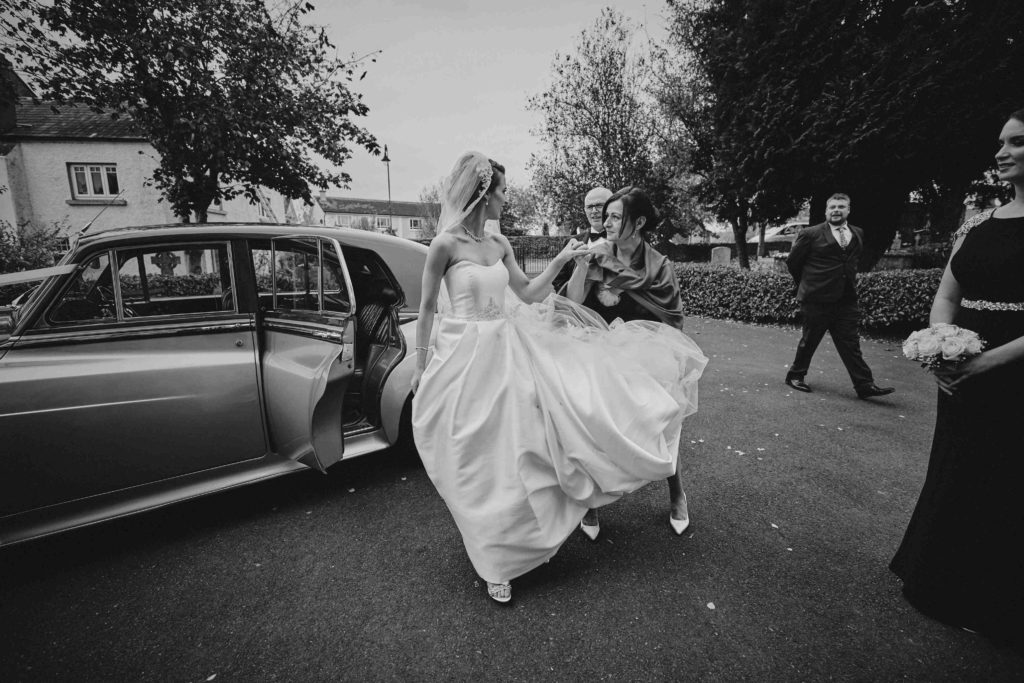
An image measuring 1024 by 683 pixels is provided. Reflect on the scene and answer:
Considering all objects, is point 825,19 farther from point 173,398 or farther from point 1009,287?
point 173,398

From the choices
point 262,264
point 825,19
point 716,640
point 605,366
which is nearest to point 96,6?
point 262,264

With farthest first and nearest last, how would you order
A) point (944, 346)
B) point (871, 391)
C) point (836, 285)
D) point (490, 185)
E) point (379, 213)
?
point (379, 213)
point (836, 285)
point (871, 391)
point (490, 185)
point (944, 346)

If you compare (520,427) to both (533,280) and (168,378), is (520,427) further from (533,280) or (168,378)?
(168,378)

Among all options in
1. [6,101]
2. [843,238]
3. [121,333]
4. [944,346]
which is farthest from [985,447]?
[6,101]

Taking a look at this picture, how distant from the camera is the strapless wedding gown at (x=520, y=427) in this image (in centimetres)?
238

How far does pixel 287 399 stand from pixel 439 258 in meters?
1.49

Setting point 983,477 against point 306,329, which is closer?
point 983,477

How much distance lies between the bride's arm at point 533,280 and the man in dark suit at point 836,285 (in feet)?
13.9

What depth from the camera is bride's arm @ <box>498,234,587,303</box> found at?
2.82 metres

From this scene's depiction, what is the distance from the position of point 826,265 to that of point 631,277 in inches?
156

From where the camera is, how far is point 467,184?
Result: 8.41ft

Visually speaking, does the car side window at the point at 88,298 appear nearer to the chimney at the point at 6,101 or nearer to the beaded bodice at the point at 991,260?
the chimney at the point at 6,101

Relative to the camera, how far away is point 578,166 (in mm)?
17266

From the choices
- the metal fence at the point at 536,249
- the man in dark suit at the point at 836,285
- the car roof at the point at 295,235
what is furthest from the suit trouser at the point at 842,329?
the metal fence at the point at 536,249
